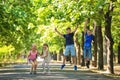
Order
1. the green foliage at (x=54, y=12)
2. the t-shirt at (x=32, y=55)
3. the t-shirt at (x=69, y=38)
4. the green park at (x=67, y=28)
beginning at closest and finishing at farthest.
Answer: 1. the green foliage at (x=54, y=12)
2. the green park at (x=67, y=28)
3. the t-shirt at (x=69, y=38)
4. the t-shirt at (x=32, y=55)

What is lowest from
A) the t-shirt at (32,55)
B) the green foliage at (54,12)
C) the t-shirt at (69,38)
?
the t-shirt at (32,55)

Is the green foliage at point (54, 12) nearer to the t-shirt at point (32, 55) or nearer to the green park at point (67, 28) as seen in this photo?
the green park at point (67, 28)

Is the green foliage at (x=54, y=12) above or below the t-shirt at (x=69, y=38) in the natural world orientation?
above

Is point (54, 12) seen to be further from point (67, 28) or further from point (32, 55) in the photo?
point (67, 28)

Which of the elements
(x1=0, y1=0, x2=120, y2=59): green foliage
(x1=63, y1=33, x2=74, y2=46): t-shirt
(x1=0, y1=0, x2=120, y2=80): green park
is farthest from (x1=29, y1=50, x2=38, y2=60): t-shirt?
(x1=63, y1=33, x2=74, y2=46): t-shirt

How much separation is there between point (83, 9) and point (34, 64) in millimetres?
4510

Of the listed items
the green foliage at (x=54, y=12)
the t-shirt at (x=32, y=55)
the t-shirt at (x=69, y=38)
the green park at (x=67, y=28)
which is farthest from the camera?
the t-shirt at (x=32, y=55)

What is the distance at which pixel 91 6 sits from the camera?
734 inches

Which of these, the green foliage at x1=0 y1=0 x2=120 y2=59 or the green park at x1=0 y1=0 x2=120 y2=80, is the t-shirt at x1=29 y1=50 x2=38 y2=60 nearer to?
the green park at x1=0 y1=0 x2=120 y2=80

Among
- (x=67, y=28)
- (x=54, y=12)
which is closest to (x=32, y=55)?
(x=54, y=12)

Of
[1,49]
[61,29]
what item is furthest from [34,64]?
[1,49]

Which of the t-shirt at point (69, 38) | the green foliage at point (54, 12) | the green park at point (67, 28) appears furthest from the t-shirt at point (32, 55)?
the t-shirt at point (69, 38)

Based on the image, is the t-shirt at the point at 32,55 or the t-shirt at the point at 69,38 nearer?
the t-shirt at the point at 69,38

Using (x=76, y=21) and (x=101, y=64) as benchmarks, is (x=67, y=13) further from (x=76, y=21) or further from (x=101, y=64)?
(x=101, y=64)
